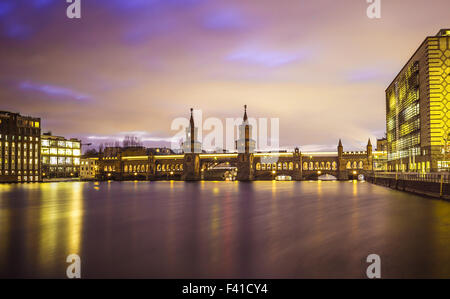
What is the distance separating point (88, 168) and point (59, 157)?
12968mm

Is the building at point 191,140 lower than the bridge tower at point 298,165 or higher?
higher

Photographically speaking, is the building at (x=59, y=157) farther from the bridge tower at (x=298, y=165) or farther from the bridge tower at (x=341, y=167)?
the bridge tower at (x=341, y=167)

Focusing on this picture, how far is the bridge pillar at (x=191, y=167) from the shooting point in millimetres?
130250

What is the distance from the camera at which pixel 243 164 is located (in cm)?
12469

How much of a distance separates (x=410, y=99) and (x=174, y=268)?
76209 mm

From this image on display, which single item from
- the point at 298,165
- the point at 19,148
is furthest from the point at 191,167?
the point at 19,148

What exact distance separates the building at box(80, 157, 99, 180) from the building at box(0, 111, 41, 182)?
29318 millimetres

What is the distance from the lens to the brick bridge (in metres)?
117

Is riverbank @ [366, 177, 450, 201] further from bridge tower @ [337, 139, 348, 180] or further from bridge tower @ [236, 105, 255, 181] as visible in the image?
bridge tower @ [236, 105, 255, 181]

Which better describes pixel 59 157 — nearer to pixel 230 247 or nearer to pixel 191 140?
pixel 191 140

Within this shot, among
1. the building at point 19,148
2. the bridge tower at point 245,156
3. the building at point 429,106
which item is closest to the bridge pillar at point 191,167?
the bridge tower at point 245,156

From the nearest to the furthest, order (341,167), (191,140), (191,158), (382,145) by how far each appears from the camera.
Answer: (341,167)
(191,158)
(191,140)
(382,145)

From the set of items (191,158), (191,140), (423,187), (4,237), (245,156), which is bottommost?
(4,237)
